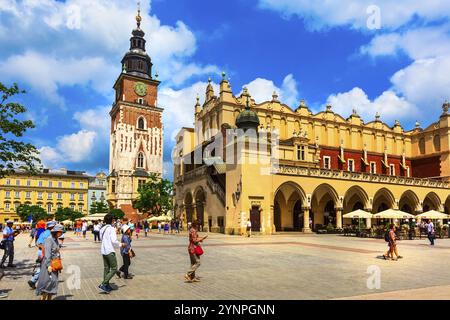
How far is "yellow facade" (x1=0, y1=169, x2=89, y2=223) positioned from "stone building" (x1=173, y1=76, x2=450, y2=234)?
56.4 m

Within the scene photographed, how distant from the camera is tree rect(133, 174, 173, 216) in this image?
57.0m

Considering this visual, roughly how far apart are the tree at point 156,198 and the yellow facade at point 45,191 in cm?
4012

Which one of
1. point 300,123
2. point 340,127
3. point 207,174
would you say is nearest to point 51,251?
point 207,174

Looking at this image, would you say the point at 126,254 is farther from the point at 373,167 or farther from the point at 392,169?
the point at 392,169

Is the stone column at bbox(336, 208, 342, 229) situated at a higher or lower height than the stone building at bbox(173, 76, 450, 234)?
lower

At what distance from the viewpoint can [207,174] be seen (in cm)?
3747

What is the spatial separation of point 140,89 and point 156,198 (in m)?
26.2

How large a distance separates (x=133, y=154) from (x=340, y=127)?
3919 cm

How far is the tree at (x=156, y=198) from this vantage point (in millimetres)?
57000

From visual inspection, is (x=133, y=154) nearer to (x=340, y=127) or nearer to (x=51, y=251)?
(x=340, y=127)

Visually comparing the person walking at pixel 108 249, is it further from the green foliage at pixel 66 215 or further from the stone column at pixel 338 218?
the green foliage at pixel 66 215

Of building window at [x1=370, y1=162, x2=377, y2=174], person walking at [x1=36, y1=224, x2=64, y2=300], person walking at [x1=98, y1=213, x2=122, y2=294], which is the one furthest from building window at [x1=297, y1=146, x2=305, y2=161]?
person walking at [x1=36, y1=224, x2=64, y2=300]

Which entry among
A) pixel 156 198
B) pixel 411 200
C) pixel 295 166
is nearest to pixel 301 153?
pixel 295 166

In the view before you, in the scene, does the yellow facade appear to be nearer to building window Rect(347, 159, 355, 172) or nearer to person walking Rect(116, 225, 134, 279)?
building window Rect(347, 159, 355, 172)
